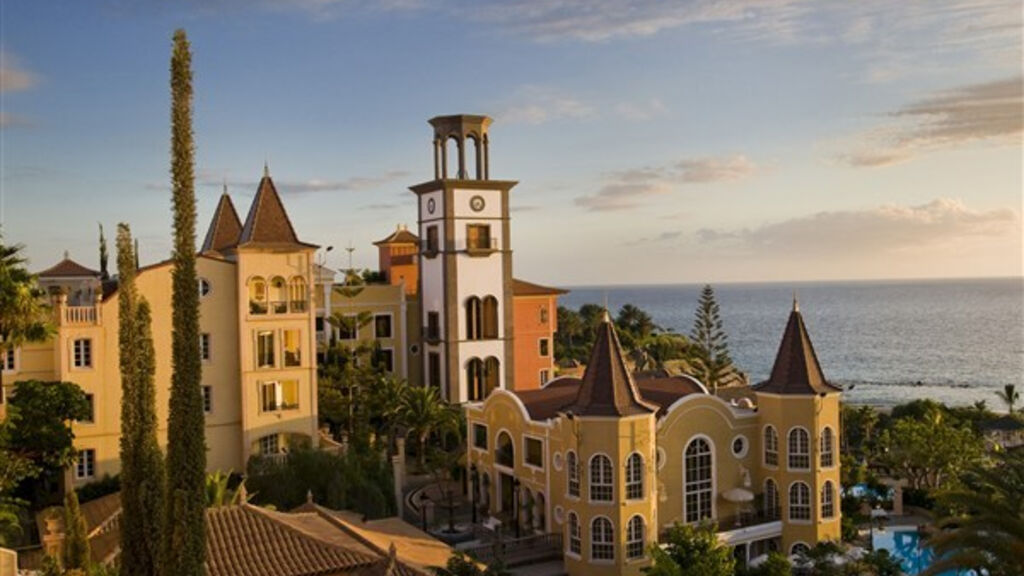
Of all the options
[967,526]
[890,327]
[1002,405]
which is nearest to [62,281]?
[967,526]

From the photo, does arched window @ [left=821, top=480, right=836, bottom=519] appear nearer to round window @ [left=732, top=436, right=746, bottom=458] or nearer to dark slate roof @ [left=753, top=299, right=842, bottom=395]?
round window @ [left=732, top=436, right=746, bottom=458]

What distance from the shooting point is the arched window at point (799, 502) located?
27.8m

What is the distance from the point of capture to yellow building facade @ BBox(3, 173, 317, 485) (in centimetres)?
2895

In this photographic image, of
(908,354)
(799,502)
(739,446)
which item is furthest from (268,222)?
(908,354)

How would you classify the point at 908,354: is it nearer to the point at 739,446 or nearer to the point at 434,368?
the point at 434,368

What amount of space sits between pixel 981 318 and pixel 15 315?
664ft

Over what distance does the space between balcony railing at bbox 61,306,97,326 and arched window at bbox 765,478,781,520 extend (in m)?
21.7

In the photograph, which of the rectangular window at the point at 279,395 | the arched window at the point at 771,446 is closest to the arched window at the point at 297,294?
the rectangular window at the point at 279,395

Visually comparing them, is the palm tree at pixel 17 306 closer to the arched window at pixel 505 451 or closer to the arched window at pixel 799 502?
the arched window at pixel 505 451

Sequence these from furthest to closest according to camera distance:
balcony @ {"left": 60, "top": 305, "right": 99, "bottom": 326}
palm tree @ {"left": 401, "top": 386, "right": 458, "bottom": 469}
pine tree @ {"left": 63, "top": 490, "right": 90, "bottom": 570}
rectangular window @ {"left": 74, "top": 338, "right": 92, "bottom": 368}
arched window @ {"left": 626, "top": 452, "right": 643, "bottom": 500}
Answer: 1. palm tree @ {"left": 401, "top": 386, "right": 458, "bottom": 469}
2. rectangular window @ {"left": 74, "top": 338, "right": 92, "bottom": 368}
3. balcony @ {"left": 60, "top": 305, "right": 99, "bottom": 326}
4. arched window @ {"left": 626, "top": 452, "right": 643, "bottom": 500}
5. pine tree @ {"left": 63, "top": 490, "right": 90, "bottom": 570}

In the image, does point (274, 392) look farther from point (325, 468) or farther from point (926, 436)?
point (926, 436)

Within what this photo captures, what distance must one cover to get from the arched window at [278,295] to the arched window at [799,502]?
17.8 m

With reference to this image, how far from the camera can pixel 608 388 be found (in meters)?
25.6

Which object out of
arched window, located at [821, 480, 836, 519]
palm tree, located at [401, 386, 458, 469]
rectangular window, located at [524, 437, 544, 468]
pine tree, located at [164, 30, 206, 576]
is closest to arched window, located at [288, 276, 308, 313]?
palm tree, located at [401, 386, 458, 469]
